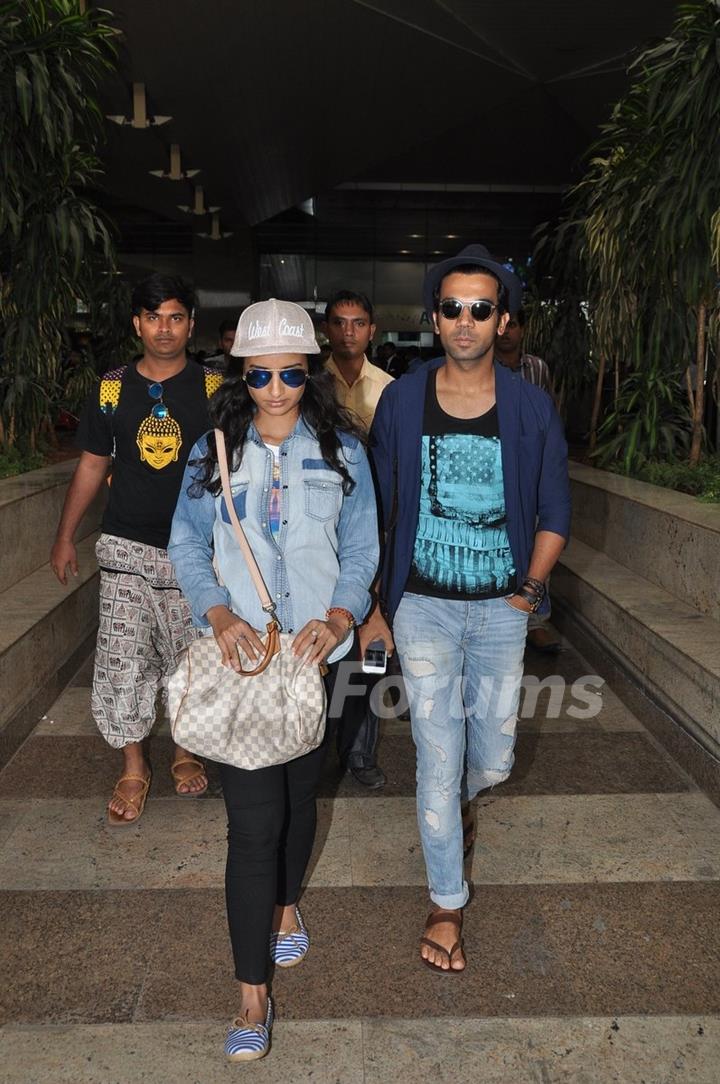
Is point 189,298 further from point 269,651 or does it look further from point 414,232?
point 414,232

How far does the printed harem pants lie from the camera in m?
3.65

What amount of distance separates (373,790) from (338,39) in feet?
36.7

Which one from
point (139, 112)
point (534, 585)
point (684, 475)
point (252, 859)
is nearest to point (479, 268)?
point (534, 585)

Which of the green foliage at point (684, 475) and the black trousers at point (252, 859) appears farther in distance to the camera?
the green foliage at point (684, 475)

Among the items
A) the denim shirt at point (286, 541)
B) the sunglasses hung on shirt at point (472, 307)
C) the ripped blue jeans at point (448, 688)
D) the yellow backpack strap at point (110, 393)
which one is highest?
the sunglasses hung on shirt at point (472, 307)

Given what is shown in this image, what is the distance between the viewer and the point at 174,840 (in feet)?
11.7

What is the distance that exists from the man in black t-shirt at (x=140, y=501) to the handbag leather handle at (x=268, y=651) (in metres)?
1.30

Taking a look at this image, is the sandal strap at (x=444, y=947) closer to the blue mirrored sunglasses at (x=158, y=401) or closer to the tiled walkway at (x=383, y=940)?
the tiled walkway at (x=383, y=940)

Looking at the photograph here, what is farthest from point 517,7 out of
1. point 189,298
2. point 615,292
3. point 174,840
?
point 174,840

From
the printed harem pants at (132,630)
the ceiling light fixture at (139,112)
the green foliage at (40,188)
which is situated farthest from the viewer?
the ceiling light fixture at (139,112)

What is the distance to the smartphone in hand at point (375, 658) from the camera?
279cm

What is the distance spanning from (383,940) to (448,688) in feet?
2.36

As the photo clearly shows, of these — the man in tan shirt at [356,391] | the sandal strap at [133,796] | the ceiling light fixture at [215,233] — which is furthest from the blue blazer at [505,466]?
the ceiling light fixture at [215,233]

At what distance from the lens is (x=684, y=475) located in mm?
7188
